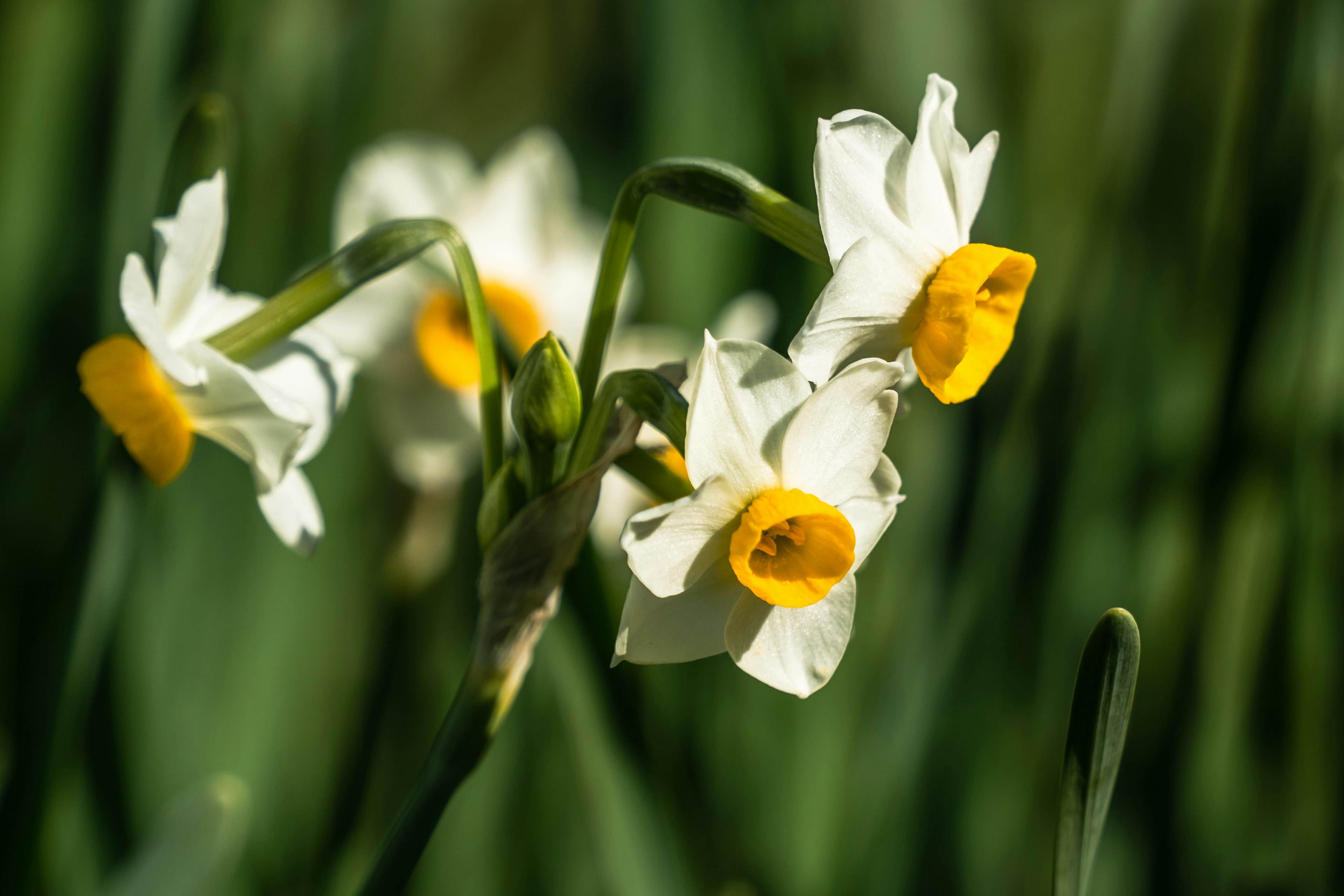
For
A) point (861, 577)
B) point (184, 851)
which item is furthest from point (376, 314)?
point (861, 577)

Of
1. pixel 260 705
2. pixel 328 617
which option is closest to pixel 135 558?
pixel 260 705

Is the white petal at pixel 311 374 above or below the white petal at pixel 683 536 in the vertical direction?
above

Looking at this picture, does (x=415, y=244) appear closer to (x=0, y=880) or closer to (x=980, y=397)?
(x=0, y=880)

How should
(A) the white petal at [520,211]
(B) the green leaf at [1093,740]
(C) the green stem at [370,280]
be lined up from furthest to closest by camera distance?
(A) the white petal at [520,211] < (C) the green stem at [370,280] < (B) the green leaf at [1093,740]

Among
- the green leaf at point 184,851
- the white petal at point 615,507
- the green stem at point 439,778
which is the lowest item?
the green leaf at point 184,851

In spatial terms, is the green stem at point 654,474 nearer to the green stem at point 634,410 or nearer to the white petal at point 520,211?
the green stem at point 634,410

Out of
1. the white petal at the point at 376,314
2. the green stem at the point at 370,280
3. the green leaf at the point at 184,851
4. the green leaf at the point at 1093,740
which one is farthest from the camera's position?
the white petal at the point at 376,314

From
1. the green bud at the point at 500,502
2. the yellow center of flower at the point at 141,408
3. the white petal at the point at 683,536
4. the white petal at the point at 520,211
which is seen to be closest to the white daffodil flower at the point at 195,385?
the yellow center of flower at the point at 141,408

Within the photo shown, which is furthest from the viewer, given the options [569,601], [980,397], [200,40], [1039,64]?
[1039,64]

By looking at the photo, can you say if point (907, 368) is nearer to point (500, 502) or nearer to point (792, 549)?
point (792, 549)
